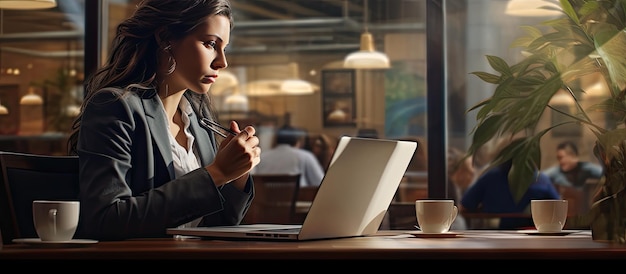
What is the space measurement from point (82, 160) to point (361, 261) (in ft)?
2.95

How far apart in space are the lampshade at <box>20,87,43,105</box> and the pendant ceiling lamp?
234 cm

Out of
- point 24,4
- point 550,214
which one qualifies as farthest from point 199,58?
point 24,4

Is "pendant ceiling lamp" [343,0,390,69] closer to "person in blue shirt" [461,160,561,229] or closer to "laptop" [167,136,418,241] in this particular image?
"person in blue shirt" [461,160,561,229]

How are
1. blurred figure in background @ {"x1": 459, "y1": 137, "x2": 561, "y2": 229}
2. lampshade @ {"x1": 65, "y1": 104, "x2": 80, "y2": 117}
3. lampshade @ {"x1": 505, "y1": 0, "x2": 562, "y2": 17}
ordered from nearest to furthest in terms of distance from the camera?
blurred figure in background @ {"x1": 459, "y1": 137, "x2": 561, "y2": 229} < lampshade @ {"x1": 505, "y1": 0, "x2": 562, "y2": 17} < lampshade @ {"x1": 65, "y1": 104, "x2": 80, "y2": 117}

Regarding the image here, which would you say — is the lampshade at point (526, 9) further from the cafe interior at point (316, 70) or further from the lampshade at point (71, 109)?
the lampshade at point (71, 109)

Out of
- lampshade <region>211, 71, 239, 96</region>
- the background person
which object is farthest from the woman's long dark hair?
lampshade <region>211, 71, 239, 96</region>

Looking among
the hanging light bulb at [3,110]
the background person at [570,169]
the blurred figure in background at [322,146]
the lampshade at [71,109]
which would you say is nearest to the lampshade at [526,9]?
the background person at [570,169]

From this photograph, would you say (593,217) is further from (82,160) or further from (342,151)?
(82,160)

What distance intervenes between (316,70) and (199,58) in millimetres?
5327

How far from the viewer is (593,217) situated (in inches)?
71.2

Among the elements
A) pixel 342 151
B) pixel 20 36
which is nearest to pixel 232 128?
pixel 342 151

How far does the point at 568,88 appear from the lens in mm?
1954

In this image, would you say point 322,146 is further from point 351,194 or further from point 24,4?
point 351,194

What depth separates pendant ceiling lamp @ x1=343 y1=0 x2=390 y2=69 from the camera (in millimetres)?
7508
